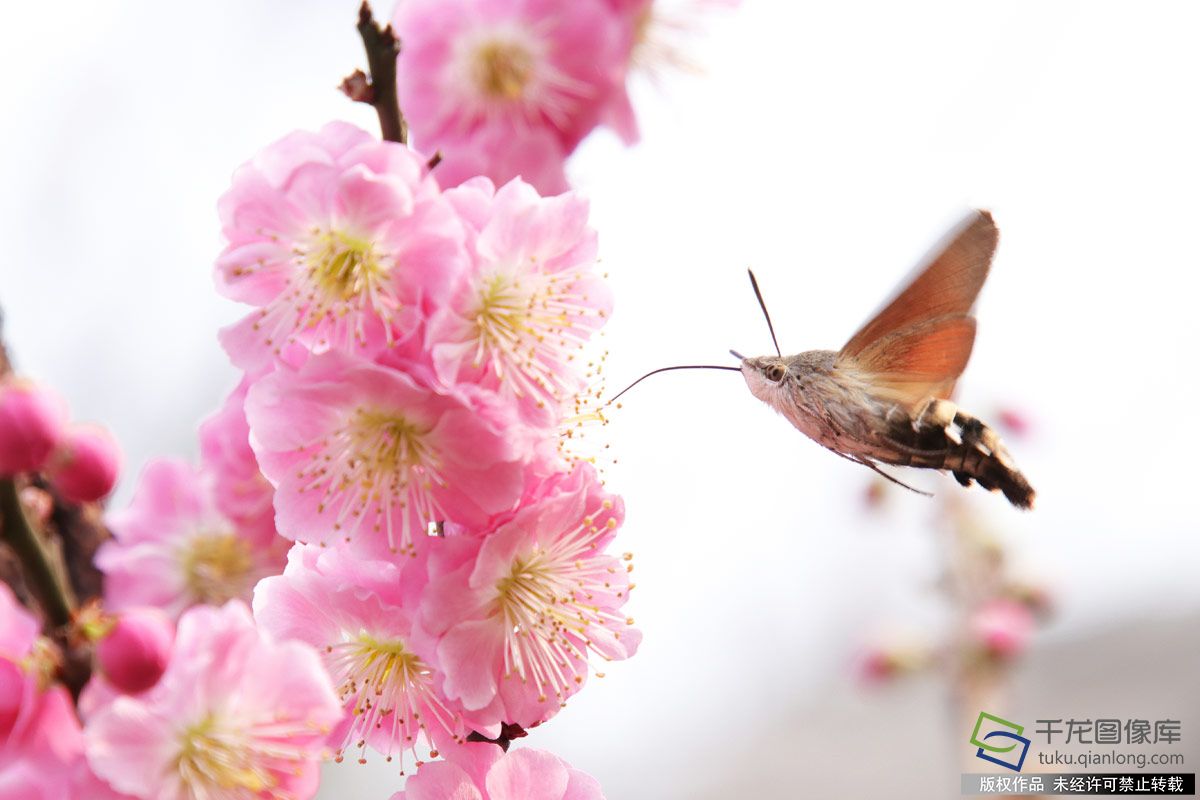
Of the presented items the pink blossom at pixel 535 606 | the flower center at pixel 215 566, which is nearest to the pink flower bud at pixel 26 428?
the pink blossom at pixel 535 606

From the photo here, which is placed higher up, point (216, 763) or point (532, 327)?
point (532, 327)

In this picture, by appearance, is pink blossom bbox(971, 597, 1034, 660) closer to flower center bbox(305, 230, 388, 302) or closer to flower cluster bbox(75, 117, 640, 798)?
flower cluster bbox(75, 117, 640, 798)

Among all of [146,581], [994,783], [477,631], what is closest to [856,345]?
[477,631]

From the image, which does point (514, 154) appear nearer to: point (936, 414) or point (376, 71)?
point (376, 71)

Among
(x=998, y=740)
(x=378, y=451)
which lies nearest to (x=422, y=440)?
(x=378, y=451)

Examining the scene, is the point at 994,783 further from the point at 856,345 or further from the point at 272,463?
the point at 272,463

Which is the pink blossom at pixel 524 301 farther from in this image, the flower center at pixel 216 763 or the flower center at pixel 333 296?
the flower center at pixel 216 763

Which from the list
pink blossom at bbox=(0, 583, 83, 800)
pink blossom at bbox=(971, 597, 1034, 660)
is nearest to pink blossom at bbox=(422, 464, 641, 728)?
pink blossom at bbox=(0, 583, 83, 800)
